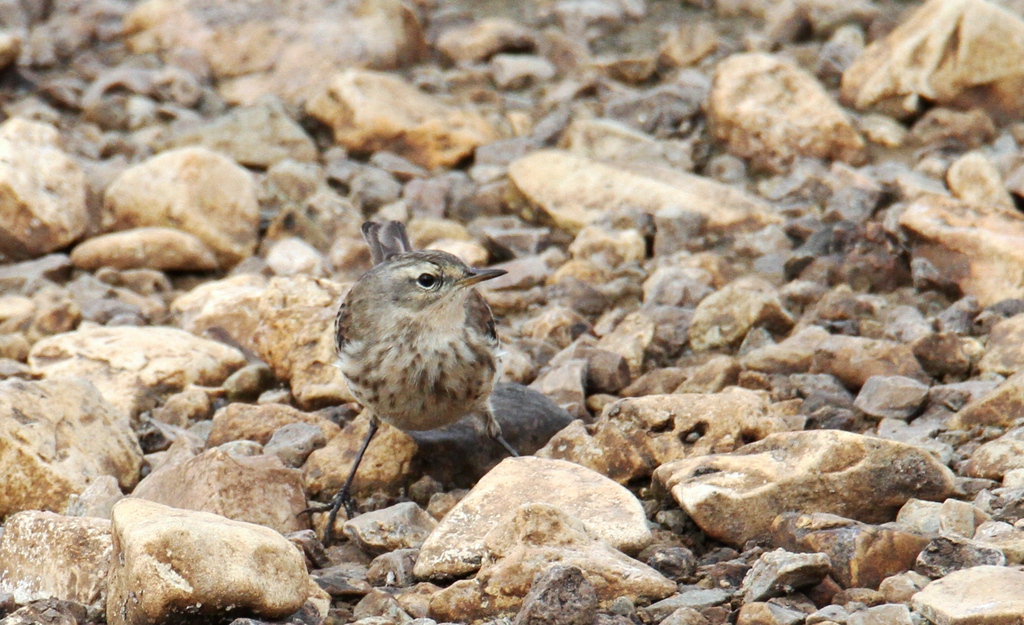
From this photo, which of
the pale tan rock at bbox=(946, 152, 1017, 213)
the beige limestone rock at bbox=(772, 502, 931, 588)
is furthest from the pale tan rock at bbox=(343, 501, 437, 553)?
the pale tan rock at bbox=(946, 152, 1017, 213)

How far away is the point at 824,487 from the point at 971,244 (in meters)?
2.87

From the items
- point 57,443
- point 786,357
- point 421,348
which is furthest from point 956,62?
point 57,443

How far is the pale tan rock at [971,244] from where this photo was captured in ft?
22.4

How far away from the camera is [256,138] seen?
9734 mm

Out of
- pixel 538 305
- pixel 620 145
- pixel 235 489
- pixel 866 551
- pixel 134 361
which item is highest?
pixel 866 551

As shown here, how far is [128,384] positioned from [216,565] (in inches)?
117

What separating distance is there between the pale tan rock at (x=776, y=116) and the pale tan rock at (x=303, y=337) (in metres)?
3.39

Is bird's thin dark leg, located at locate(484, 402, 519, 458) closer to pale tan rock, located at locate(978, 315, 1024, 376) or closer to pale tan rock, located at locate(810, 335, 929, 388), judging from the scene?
pale tan rock, located at locate(810, 335, 929, 388)

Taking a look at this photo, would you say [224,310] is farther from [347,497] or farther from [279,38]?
[279,38]

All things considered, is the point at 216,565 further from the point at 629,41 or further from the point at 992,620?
the point at 629,41

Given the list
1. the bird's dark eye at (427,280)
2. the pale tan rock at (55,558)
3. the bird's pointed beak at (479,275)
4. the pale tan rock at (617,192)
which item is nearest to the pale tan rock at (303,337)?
the bird's dark eye at (427,280)

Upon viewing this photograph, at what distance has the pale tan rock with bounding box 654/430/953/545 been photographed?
467 centimetres

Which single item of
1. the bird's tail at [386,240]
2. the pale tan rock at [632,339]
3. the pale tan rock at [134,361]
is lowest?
the pale tan rock at [134,361]

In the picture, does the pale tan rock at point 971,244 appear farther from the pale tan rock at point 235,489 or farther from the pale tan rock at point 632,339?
the pale tan rock at point 235,489
